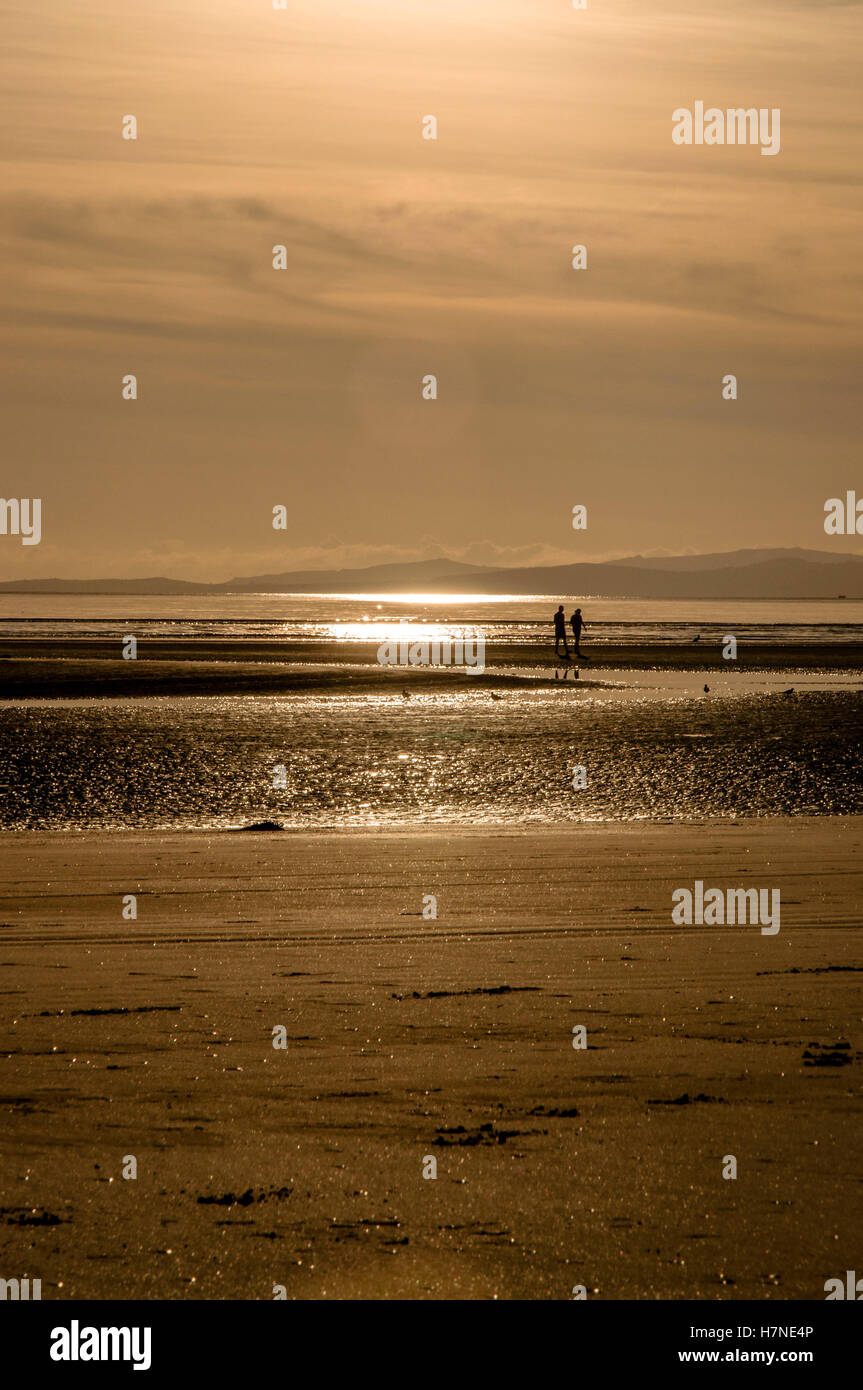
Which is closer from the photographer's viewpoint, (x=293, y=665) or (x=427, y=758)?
(x=427, y=758)

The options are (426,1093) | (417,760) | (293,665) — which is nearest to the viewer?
(426,1093)

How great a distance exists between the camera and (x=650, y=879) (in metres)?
14.9

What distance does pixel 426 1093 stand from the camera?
822 cm

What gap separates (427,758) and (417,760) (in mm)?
276

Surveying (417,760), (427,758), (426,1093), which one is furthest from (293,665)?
(426,1093)

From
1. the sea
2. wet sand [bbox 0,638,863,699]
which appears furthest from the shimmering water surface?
wet sand [bbox 0,638,863,699]

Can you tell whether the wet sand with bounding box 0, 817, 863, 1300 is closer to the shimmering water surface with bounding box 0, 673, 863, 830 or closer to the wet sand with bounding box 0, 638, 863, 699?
the shimmering water surface with bounding box 0, 673, 863, 830

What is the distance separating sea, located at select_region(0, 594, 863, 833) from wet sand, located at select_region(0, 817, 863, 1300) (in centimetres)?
682

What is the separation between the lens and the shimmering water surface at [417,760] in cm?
2133

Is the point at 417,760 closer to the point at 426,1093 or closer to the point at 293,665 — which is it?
the point at 426,1093

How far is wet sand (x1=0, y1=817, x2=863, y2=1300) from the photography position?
20.7 ft
